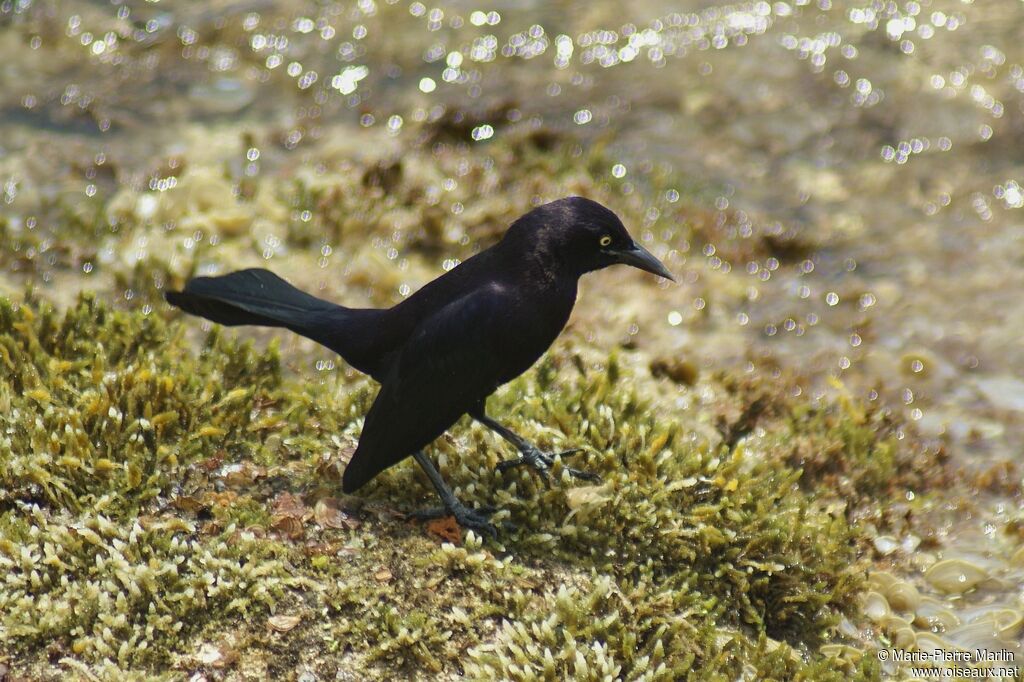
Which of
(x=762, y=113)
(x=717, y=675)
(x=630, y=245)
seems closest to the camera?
(x=717, y=675)

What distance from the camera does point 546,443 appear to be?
6.21m

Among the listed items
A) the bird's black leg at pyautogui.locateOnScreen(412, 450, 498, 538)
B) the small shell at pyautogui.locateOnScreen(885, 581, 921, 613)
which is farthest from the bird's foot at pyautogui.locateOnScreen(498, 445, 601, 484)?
the small shell at pyautogui.locateOnScreen(885, 581, 921, 613)

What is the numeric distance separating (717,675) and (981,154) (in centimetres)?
667

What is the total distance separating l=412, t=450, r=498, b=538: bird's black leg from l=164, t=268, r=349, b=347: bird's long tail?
0.88 meters

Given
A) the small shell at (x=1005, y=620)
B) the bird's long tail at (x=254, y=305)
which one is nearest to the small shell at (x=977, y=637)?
the small shell at (x=1005, y=620)

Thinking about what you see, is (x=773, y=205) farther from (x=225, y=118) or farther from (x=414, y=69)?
(x=225, y=118)

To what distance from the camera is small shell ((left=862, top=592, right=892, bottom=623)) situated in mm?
5875

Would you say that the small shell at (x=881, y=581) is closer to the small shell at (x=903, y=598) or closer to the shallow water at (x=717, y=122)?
the small shell at (x=903, y=598)

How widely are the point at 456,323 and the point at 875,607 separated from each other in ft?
9.28

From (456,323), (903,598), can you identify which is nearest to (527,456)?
(456,323)

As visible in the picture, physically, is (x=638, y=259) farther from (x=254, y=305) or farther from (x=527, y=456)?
(x=254, y=305)

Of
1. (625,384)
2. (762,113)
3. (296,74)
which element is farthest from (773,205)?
(296,74)

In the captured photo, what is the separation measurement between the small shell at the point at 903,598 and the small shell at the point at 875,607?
54mm

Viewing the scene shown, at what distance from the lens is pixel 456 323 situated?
528 cm
